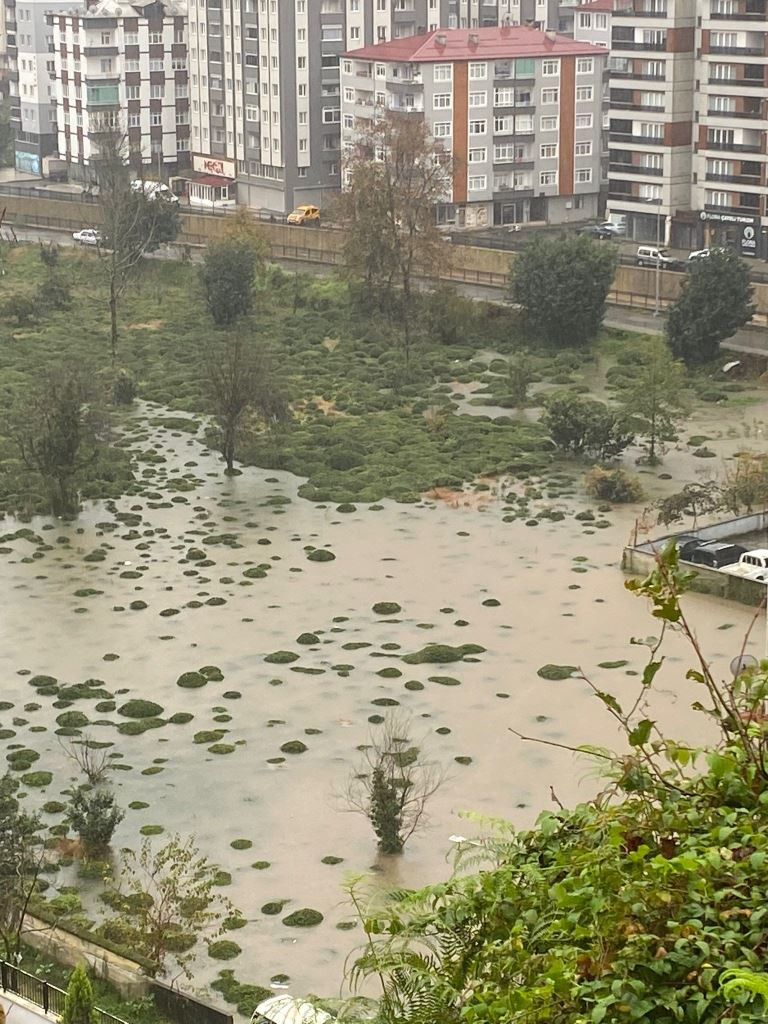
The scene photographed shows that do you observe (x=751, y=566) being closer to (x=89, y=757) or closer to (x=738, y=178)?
(x=89, y=757)

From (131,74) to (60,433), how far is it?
48030 mm

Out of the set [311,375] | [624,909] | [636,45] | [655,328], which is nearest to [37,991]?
[624,909]

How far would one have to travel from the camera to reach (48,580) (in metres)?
37.4

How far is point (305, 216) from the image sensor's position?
251 ft

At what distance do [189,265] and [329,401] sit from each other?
1992 cm

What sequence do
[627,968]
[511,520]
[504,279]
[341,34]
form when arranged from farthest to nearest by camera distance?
[341,34], [504,279], [511,520], [627,968]

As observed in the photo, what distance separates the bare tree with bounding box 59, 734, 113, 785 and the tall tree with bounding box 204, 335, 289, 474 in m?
17.7

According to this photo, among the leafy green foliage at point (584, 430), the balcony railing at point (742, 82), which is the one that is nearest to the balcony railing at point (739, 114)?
the balcony railing at point (742, 82)

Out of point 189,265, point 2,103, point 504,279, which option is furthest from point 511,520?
point 2,103

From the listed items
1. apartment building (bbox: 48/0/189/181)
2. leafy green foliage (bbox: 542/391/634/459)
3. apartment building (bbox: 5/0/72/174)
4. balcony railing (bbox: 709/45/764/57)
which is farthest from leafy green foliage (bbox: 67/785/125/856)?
apartment building (bbox: 5/0/72/174)

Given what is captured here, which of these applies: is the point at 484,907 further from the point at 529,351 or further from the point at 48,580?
the point at 529,351

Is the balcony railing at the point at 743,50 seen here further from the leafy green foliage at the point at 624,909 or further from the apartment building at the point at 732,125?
the leafy green foliage at the point at 624,909

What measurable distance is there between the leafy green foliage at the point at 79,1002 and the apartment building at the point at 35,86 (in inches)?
3167

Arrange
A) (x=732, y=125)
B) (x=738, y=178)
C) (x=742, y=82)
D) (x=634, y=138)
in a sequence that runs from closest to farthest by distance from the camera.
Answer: (x=742, y=82) → (x=732, y=125) → (x=738, y=178) → (x=634, y=138)
